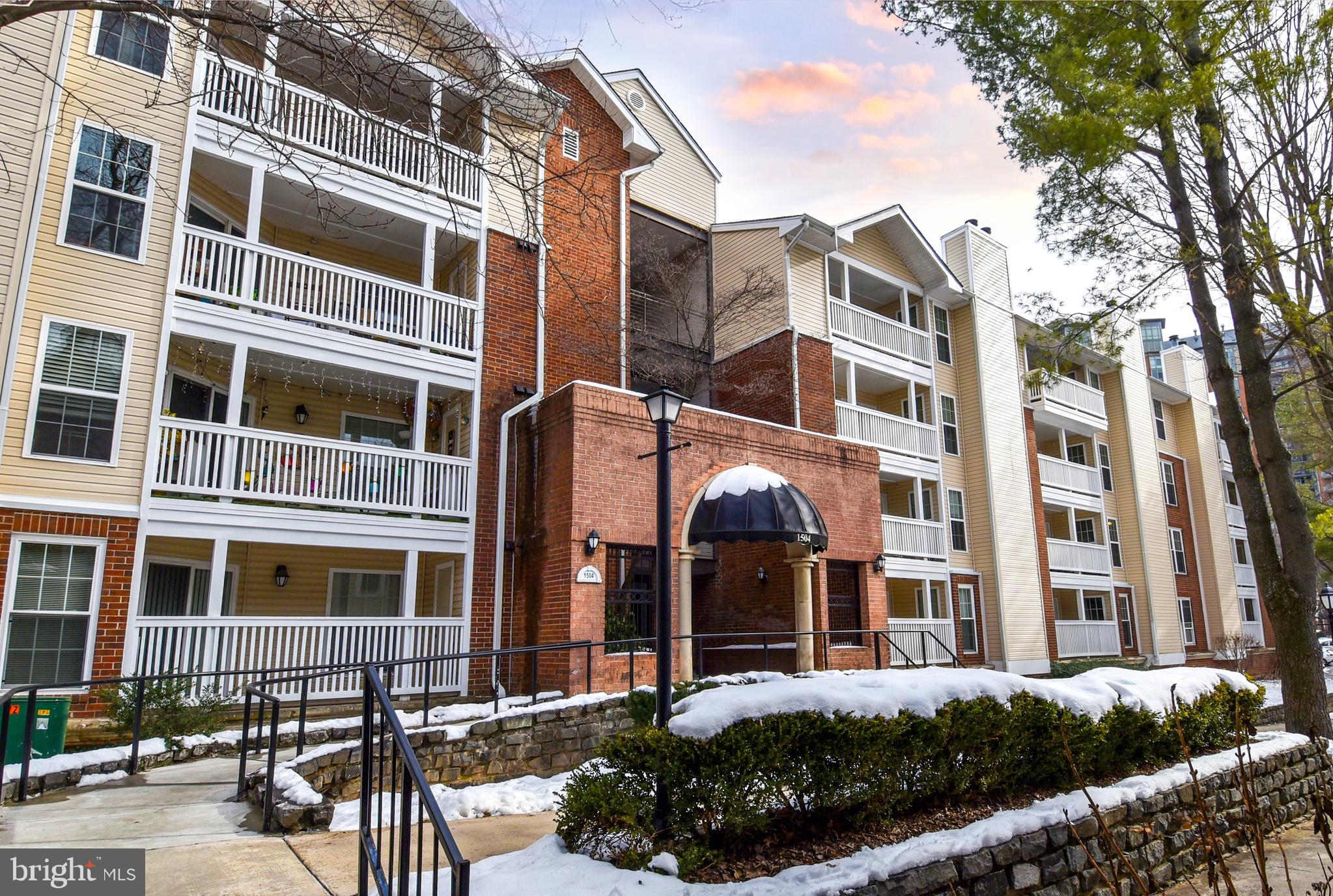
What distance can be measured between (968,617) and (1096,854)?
598 inches

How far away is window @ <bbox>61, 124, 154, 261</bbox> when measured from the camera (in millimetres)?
10797

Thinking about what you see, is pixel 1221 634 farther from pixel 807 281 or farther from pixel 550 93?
pixel 550 93

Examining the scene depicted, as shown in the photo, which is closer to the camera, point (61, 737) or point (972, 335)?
point (61, 737)

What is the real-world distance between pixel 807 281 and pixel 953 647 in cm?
958

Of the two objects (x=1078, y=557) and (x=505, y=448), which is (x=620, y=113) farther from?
→ (x=1078, y=557)

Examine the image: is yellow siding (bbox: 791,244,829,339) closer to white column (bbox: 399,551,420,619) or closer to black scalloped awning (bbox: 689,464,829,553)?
black scalloped awning (bbox: 689,464,829,553)

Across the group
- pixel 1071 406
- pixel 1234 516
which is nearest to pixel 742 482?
pixel 1071 406

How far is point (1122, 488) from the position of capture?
28266 mm

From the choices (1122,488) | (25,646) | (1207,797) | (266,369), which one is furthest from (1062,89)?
(1122,488)

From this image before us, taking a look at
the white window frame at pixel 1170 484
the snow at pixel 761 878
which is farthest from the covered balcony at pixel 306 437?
the white window frame at pixel 1170 484

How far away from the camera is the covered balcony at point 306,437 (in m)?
11.3

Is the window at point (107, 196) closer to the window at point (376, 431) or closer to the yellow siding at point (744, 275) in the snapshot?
the window at point (376, 431)

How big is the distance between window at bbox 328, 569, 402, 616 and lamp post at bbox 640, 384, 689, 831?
8.74 meters

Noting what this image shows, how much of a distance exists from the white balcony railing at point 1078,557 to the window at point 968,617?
363 cm
